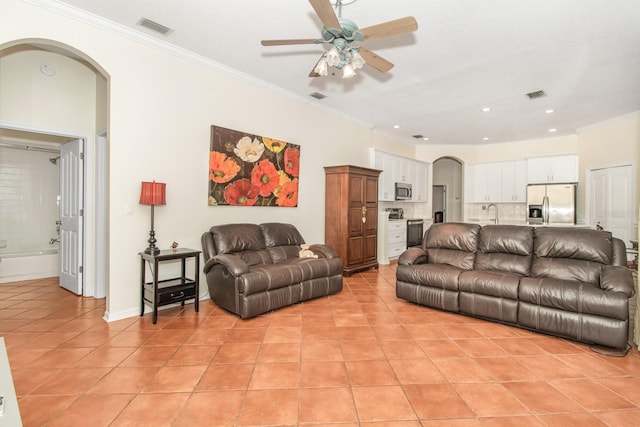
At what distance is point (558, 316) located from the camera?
293 cm

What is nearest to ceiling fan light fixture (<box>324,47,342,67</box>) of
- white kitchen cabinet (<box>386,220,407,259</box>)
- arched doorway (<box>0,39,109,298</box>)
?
arched doorway (<box>0,39,109,298</box>)

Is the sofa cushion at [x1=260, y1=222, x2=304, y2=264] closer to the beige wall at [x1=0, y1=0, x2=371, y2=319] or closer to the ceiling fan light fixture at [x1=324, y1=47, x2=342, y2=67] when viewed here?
the beige wall at [x1=0, y1=0, x2=371, y2=319]

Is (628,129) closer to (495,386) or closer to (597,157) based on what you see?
(597,157)

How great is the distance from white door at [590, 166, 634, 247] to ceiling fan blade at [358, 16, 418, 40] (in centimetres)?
574

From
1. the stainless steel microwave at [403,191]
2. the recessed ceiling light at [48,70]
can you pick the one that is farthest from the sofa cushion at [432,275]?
the recessed ceiling light at [48,70]

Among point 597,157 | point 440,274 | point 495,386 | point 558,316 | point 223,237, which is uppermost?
point 597,157

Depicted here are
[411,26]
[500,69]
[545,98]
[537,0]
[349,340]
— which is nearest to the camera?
[411,26]

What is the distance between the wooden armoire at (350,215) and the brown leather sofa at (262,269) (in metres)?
0.96

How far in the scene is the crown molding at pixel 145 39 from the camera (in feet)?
9.53

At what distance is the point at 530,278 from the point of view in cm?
321

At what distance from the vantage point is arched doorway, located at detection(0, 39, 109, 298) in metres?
3.63

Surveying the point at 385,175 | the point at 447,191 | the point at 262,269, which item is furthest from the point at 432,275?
the point at 447,191

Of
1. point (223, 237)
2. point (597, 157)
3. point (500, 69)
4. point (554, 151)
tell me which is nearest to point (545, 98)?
point (500, 69)

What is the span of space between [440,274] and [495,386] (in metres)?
1.57
